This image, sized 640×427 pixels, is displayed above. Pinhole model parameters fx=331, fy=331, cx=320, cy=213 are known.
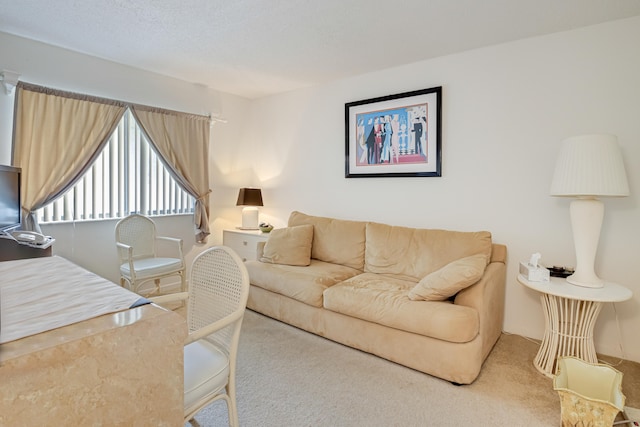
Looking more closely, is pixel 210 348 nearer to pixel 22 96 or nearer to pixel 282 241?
pixel 282 241

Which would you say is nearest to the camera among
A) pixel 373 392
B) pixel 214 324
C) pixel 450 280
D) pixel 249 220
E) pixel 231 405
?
pixel 214 324

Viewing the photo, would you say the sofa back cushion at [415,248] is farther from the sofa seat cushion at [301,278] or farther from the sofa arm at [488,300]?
the sofa seat cushion at [301,278]

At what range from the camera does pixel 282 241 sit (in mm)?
3377

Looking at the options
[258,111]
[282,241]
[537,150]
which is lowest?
[282,241]

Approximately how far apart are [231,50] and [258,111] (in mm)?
1642

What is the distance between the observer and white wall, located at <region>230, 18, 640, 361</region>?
239cm

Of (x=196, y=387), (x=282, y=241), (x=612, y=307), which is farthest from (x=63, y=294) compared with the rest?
(x=612, y=307)

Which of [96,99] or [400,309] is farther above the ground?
[96,99]

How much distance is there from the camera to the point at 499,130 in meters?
2.83

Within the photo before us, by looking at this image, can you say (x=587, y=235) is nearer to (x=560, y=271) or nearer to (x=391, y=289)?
(x=560, y=271)

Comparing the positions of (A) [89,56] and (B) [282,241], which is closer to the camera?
(A) [89,56]

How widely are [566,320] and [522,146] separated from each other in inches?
54.0

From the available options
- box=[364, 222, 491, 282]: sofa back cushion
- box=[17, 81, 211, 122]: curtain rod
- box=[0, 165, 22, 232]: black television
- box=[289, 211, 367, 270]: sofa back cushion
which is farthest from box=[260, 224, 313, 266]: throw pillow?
box=[0, 165, 22, 232]: black television

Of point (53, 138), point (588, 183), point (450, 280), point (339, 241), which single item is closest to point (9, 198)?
point (53, 138)
